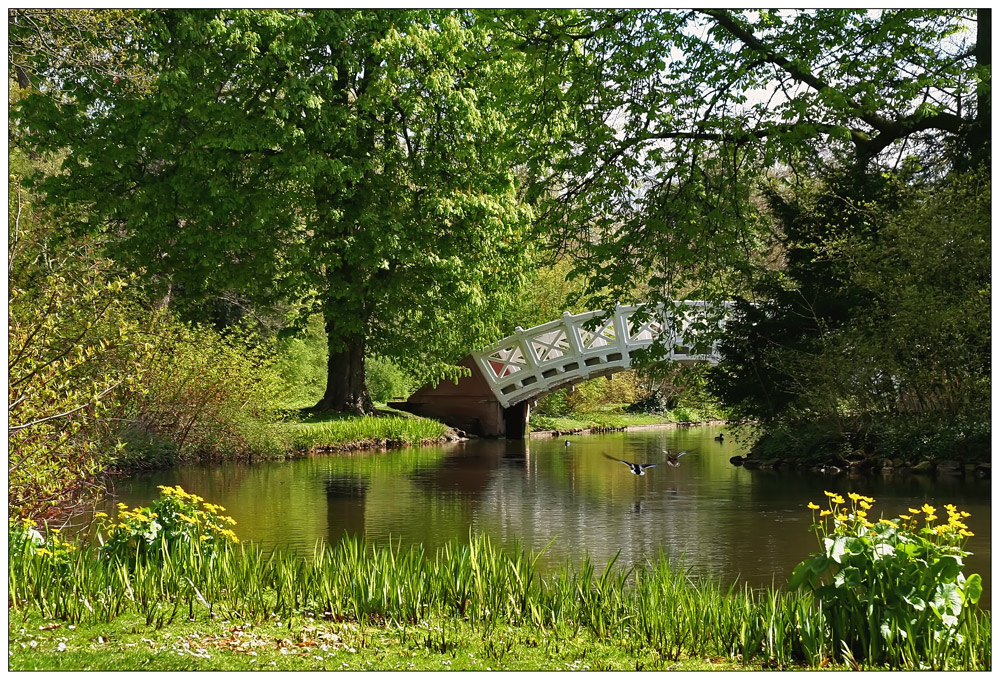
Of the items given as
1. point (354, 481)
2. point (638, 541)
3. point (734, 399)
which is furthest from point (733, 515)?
point (734, 399)

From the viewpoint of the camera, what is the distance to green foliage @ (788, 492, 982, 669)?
4.10 meters

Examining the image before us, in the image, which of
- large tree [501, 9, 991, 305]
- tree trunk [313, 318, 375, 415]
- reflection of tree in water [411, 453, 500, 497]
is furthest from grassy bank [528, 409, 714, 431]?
large tree [501, 9, 991, 305]

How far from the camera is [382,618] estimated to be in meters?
4.86

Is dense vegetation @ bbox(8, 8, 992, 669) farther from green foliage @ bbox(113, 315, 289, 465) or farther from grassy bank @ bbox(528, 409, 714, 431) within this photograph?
grassy bank @ bbox(528, 409, 714, 431)

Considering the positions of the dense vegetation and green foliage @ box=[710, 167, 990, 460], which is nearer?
the dense vegetation

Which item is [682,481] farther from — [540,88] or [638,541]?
[540,88]

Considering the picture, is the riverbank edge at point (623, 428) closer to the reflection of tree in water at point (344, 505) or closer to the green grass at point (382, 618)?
the reflection of tree in water at point (344, 505)

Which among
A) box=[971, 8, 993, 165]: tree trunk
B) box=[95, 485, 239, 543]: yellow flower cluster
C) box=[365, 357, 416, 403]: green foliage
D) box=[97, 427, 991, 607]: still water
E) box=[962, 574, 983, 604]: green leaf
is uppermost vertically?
box=[971, 8, 993, 165]: tree trunk

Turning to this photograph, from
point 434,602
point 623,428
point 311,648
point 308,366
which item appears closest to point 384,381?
point 308,366

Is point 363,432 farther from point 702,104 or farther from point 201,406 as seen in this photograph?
point 702,104

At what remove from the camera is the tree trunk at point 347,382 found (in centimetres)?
1978

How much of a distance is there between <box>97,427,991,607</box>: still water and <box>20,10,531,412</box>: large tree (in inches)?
134

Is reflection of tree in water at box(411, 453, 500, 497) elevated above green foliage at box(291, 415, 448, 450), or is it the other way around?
green foliage at box(291, 415, 448, 450)

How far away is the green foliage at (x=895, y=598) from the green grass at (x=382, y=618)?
0.22ft
